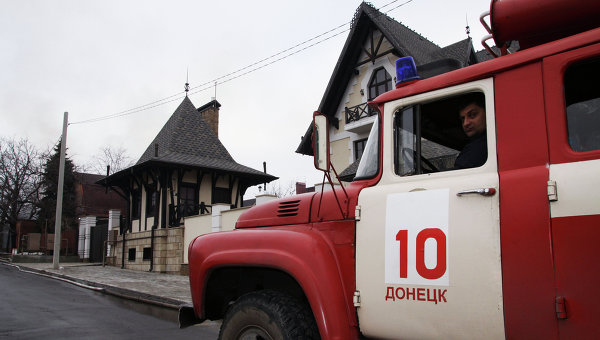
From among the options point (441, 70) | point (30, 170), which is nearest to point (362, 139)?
point (441, 70)

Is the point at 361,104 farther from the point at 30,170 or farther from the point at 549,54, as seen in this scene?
the point at 30,170

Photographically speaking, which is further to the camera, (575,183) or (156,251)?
(156,251)

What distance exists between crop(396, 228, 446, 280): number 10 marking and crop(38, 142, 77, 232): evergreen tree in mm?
39257

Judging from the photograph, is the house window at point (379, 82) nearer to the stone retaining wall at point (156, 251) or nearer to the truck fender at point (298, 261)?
the stone retaining wall at point (156, 251)

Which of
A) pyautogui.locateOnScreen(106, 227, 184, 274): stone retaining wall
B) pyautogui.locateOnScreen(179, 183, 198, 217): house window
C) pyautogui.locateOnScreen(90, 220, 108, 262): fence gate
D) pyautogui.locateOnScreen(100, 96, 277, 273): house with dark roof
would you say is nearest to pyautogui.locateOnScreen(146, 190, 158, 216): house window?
pyautogui.locateOnScreen(100, 96, 277, 273): house with dark roof

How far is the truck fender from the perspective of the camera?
116 inches

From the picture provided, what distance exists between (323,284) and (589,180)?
1.59m

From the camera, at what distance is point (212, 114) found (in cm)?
2881

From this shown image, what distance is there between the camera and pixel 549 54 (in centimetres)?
257

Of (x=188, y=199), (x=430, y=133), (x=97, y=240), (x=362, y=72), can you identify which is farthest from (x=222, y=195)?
(x=430, y=133)

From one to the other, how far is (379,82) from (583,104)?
17.2m

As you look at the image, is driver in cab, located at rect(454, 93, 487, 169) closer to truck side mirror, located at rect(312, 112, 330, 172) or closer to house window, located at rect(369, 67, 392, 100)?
truck side mirror, located at rect(312, 112, 330, 172)

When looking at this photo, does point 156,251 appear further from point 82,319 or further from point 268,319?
point 268,319

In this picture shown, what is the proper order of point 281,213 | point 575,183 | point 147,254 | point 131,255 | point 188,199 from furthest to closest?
point 131,255 → point 188,199 → point 147,254 → point 281,213 → point 575,183
